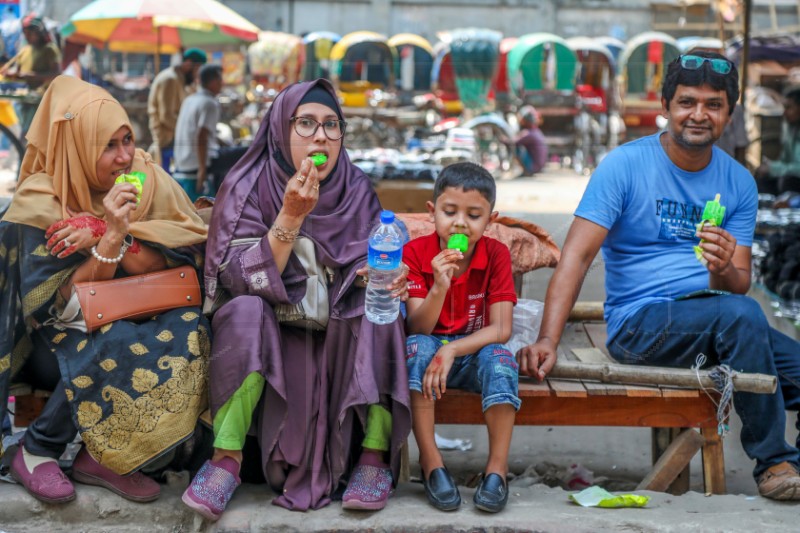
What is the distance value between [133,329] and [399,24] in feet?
57.3

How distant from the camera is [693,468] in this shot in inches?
141

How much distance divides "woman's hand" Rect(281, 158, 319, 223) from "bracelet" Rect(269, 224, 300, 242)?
0.14ft

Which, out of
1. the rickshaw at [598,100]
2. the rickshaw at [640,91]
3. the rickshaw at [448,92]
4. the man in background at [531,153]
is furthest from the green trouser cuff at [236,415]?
the rickshaw at [448,92]

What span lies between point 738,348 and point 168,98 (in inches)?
184

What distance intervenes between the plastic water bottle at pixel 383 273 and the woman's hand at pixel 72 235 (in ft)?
2.54

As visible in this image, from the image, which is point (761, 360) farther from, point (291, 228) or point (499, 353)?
point (291, 228)

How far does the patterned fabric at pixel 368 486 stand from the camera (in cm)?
262

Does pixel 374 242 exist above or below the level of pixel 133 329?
above

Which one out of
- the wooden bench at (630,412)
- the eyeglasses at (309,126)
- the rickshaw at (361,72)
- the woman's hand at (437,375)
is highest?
the rickshaw at (361,72)

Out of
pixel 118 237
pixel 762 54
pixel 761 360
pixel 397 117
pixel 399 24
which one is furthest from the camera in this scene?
pixel 399 24

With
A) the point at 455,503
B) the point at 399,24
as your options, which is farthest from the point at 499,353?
the point at 399,24

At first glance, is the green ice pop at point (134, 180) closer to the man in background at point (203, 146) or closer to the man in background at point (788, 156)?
the man in background at point (203, 146)

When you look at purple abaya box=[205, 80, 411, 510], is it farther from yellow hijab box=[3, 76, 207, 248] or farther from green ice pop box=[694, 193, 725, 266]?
green ice pop box=[694, 193, 725, 266]

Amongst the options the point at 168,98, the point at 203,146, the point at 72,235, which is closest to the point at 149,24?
the point at 168,98
